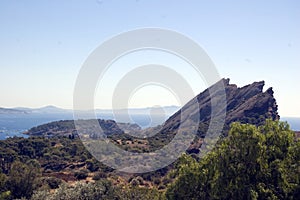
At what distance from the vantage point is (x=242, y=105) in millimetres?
65125

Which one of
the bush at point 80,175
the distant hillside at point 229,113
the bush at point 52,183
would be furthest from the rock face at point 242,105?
the bush at point 52,183

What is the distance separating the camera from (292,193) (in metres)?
13.3

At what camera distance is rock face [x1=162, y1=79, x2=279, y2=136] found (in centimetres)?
5881

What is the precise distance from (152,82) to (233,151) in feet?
42.2

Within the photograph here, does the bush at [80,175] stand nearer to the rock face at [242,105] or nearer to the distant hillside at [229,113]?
the distant hillside at [229,113]

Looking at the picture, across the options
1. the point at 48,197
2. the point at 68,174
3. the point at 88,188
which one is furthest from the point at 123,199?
the point at 68,174

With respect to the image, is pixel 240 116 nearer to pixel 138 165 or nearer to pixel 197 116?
pixel 197 116

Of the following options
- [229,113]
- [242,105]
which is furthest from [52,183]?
[242,105]

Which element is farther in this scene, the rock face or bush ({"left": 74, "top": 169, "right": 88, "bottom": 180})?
the rock face

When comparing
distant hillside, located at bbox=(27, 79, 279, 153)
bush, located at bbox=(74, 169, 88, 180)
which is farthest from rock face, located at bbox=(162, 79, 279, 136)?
bush, located at bbox=(74, 169, 88, 180)

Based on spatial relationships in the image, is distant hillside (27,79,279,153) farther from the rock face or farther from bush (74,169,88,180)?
bush (74,169,88,180)

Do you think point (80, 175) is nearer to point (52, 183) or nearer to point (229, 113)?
point (52, 183)

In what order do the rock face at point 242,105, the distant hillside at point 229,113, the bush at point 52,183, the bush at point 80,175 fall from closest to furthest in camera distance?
the bush at point 52,183, the bush at point 80,175, the distant hillside at point 229,113, the rock face at point 242,105

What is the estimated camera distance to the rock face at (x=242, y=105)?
193 feet
